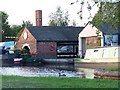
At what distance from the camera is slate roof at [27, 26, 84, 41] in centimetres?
6508

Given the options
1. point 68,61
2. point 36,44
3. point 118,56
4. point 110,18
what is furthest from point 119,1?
point 36,44

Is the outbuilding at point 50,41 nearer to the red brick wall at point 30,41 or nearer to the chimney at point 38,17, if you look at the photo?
the red brick wall at point 30,41

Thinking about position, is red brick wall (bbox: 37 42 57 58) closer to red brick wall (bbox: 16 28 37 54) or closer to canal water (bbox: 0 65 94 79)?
red brick wall (bbox: 16 28 37 54)

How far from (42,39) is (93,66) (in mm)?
17552

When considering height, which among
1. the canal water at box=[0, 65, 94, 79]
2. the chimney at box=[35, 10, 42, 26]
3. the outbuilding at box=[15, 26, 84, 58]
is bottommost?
the canal water at box=[0, 65, 94, 79]

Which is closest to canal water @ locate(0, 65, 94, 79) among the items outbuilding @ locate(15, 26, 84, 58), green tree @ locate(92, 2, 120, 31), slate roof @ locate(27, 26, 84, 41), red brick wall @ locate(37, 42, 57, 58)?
green tree @ locate(92, 2, 120, 31)

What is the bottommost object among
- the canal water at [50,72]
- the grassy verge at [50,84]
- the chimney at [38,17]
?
the canal water at [50,72]

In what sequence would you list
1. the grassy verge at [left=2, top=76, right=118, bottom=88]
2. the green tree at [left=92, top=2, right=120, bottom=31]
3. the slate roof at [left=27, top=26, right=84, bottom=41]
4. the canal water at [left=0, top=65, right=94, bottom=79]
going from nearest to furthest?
the grassy verge at [left=2, top=76, right=118, bottom=88] < the green tree at [left=92, top=2, right=120, bottom=31] < the canal water at [left=0, top=65, right=94, bottom=79] < the slate roof at [left=27, top=26, right=84, bottom=41]

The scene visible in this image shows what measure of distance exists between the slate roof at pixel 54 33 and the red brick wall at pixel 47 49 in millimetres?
959

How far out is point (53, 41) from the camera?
212ft

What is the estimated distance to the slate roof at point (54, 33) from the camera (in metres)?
65.1

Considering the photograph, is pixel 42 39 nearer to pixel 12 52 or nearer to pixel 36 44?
pixel 36 44

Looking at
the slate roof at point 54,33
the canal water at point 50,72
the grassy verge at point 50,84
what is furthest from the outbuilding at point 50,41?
the grassy verge at point 50,84

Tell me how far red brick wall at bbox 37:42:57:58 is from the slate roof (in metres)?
0.96
